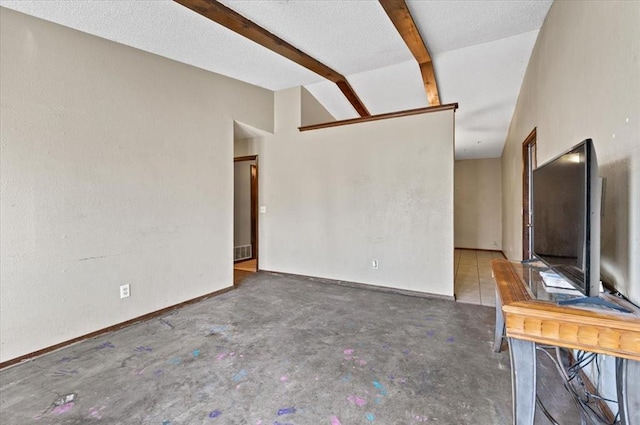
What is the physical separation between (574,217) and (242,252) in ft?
18.0

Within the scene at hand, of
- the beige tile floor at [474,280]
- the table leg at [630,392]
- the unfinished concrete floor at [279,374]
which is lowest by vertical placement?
the unfinished concrete floor at [279,374]

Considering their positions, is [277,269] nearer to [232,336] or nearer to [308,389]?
[232,336]

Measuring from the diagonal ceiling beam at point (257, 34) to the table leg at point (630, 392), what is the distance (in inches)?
135

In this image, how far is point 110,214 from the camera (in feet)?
8.92

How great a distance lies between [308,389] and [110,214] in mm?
2416

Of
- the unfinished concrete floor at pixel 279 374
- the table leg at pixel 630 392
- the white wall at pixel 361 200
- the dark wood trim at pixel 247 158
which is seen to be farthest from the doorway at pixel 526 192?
the dark wood trim at pixel 247 158

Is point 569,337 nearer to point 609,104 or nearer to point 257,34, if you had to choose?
point 609,104

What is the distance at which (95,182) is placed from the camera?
2613 mm

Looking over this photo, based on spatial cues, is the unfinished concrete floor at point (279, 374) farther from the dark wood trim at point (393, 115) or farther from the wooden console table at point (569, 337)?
the dark wood trim at point (393, 115)

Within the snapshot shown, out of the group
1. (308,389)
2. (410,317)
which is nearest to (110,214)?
(308,389)

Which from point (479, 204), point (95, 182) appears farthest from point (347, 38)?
point (479, 204)

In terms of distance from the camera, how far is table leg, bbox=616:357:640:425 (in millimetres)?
1062

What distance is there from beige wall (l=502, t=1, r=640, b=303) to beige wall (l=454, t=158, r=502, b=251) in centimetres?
→ 620

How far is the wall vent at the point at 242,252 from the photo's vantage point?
5754 millimetres
